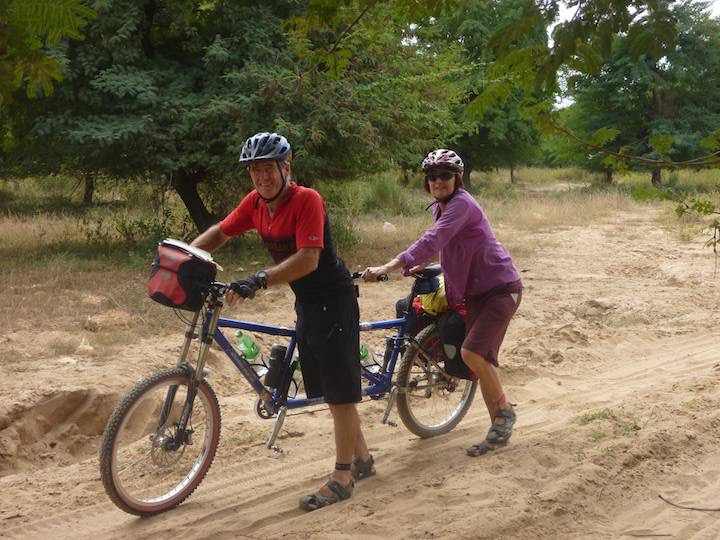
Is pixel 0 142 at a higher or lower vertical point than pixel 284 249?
higher

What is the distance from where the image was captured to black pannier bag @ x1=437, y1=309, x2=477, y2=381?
19.6ft

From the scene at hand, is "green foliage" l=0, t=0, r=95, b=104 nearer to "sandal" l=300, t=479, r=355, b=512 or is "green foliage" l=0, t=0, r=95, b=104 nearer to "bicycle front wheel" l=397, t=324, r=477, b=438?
"sandal" l=300, t=479, r=355, b=512

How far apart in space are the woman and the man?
0.83 m

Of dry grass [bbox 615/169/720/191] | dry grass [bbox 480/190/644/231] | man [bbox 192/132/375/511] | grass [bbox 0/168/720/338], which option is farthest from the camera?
dry grass [bbox 615/169/720/191]

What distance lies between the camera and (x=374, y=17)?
4848mm

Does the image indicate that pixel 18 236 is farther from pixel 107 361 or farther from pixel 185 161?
pixel 107 361

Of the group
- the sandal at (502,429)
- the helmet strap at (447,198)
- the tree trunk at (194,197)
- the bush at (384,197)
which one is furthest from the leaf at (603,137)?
the bush at (384,197)

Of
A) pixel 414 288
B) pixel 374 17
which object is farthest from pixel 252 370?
pixel 374 17

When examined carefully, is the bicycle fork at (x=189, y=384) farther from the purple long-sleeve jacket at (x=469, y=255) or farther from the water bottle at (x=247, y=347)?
the purple long-sleeve jacket at (x=469, y=255)

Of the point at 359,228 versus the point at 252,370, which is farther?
the point at 359,228

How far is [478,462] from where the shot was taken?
18.5ft

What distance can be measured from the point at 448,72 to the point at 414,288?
30.7ft

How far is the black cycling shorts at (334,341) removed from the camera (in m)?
4.82

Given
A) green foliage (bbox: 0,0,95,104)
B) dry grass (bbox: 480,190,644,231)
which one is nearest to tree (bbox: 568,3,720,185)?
dry grass (bbox: 480,190,644,231)
